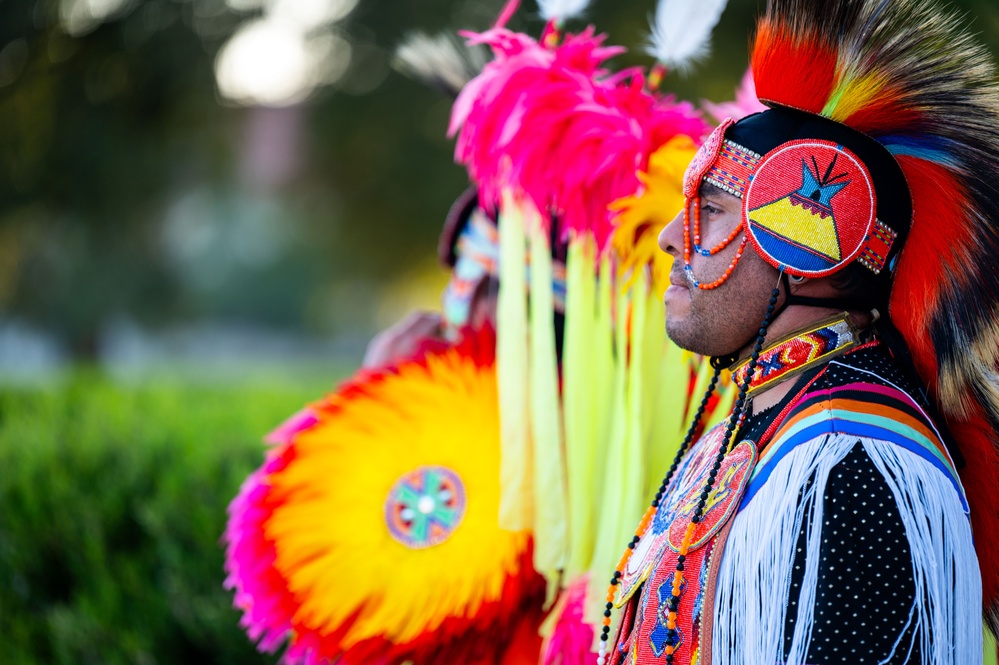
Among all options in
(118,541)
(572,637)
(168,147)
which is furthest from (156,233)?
(572,637)

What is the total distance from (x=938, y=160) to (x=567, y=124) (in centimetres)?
100

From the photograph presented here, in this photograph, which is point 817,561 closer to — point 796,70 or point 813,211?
point 813,211

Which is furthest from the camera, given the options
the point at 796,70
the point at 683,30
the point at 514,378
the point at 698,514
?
the point at 514,378

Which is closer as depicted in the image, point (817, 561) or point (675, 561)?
point (817, 561)

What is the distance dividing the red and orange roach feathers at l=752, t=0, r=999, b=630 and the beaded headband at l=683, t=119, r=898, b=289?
0.10m

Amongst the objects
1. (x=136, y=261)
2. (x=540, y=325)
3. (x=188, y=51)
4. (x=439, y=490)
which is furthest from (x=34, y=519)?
(x=136, y=261)

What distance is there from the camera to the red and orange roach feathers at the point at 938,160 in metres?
1.66

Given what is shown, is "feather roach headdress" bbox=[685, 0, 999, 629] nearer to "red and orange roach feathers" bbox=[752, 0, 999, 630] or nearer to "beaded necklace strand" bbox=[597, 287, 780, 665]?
"red and orange roach feathers" bbox=[752, 0, 999, 630]

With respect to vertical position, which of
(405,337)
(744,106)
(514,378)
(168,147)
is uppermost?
(168,147)

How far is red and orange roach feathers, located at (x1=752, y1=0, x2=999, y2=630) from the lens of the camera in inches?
65.4

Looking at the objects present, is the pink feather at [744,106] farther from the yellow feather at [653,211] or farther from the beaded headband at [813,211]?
the beaded headband at [813,211]

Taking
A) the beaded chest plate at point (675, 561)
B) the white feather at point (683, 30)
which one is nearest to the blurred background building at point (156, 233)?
the white feather at point (683, 30)

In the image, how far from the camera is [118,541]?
3.94 metres

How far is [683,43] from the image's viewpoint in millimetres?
2469
